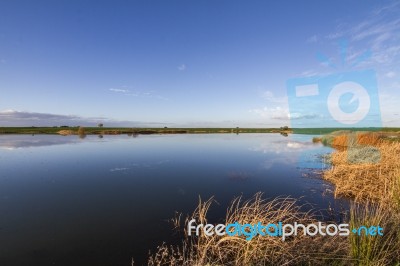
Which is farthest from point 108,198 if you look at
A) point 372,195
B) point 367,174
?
point 367,174

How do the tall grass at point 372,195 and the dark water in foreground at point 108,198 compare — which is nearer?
the tall grass at point 372,195

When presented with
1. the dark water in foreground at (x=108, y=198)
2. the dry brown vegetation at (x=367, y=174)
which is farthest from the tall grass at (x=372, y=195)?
the dark water in foreground at (x=108, y=198)

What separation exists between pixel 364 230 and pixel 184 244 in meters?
5.46

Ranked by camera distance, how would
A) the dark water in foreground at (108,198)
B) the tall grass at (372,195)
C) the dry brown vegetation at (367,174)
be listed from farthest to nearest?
the dry brown vegetation at (367,174)
the dark water in foreground at (108,198)
the tall grass at (372,195)

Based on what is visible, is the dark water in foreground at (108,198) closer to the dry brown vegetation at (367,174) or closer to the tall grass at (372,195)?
the dry brown vegetation at (367,174)

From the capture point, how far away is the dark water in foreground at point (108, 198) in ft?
25.7

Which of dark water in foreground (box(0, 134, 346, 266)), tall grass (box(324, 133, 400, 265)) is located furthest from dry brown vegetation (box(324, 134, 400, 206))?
dark water in foreground (box(0, 134, 346, 266))

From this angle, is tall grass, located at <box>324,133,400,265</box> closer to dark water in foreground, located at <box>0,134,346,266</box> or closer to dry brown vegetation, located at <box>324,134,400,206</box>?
dry brown vegetation, located at <box>324,134,400,206</box>

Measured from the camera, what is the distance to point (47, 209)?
441 inches

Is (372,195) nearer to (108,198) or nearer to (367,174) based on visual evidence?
(367,174)

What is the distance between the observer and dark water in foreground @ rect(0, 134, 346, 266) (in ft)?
25.7

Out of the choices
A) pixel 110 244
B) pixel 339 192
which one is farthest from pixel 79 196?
pixel 339 192

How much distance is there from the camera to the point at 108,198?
12898 millimetres

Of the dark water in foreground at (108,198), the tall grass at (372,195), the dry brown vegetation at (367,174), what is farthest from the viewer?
the dry brown vegetation at (367,174)
